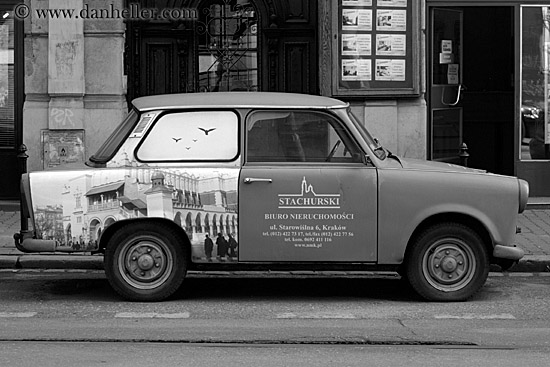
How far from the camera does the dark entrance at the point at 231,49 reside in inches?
615

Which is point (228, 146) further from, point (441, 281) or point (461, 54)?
point (461, 54)

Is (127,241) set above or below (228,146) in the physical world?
below

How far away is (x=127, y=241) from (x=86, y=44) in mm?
6206

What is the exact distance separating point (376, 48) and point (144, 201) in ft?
21.9

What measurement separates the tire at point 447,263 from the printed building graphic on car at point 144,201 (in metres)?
1.53

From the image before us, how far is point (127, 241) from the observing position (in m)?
9.47

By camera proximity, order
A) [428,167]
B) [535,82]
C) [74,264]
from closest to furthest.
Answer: [428,167] → [74,264] → [535,82]

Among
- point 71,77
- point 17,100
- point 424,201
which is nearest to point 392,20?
point 71,77

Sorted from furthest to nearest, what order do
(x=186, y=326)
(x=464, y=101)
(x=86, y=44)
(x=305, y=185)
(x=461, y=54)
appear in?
(x=464, y=101), (x=461, y=54), (x=86, y=44), (x=305, y=185), (x=186, y=326)

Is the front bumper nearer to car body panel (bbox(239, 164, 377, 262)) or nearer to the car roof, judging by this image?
car body panel (bbox(239, 164, 377, 262))

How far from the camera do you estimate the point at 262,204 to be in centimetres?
936

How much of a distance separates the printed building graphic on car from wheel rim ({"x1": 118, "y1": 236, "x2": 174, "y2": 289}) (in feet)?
0.80

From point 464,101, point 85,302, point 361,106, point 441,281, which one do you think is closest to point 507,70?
point 464,101

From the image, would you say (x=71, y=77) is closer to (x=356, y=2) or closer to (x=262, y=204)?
(x=356, y=2)
